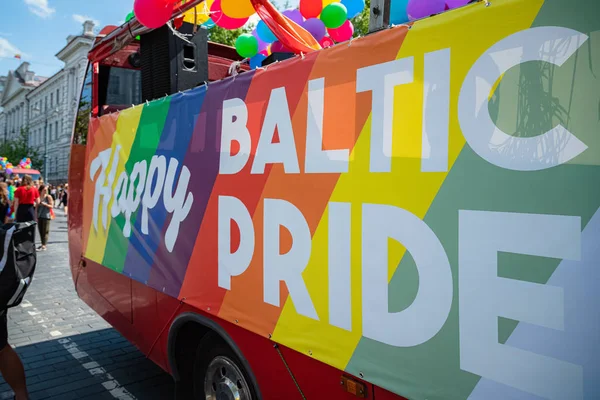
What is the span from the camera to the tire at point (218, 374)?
2516 mm

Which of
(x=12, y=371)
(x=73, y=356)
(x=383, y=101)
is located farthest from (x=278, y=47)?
(x=73, y=356)

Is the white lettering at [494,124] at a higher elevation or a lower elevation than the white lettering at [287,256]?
higher

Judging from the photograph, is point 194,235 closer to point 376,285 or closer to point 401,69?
point 376,285

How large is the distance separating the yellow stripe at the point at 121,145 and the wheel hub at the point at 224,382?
1905 millimetres

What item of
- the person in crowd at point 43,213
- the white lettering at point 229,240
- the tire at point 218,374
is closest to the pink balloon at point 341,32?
the white lettering at point 229,240

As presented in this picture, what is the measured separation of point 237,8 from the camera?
3.68 m

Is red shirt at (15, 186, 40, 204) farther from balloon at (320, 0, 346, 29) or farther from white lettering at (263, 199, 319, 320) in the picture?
white lettering at (263, 199, 319, 320)

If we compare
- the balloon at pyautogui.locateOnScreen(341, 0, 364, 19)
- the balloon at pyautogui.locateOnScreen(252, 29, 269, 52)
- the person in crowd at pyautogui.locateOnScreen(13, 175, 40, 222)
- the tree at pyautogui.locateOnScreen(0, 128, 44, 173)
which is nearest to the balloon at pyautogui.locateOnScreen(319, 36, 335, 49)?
the balloon at pyautogui.locateOnScreen(341, 0, 364, 19)

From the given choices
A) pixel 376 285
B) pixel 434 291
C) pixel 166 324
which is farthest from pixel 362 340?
pixel 166 324

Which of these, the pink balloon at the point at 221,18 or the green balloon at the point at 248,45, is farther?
the green balloon at the point at 248,45

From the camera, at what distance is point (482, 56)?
1.41 meters

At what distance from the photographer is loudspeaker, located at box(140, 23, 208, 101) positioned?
3615 mm

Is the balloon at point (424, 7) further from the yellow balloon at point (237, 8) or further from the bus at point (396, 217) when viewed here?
the yellow balloon at point (237, 8)

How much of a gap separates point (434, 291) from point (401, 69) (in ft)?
Result: 2.90
